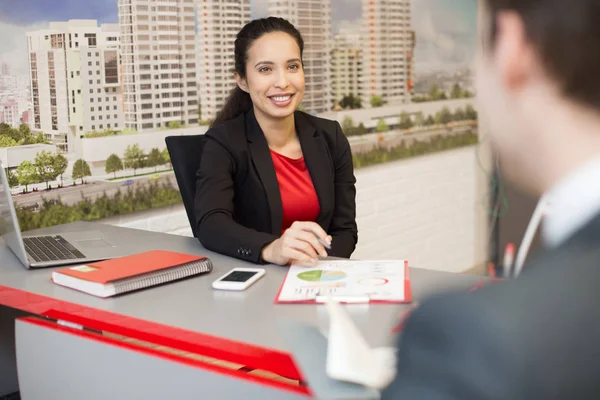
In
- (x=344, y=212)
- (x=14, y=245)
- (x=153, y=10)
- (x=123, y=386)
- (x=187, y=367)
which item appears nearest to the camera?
(x=187, y=367)

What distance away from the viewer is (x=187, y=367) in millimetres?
1329

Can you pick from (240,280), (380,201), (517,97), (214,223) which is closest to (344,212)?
(214,223)

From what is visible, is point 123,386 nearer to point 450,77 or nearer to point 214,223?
point 214,223

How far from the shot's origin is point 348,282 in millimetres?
1613

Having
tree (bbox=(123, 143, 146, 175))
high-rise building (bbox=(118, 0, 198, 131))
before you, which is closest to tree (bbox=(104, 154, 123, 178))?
tree (bbox=(123, 143, 146, 175))

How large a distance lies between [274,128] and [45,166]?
83 cm

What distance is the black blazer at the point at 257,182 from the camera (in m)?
2.12

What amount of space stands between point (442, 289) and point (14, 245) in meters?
1.67

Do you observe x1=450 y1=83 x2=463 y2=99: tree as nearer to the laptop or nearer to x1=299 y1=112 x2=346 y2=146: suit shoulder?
x1=299 y1=112 x2=346 y2=146: suit shoulder

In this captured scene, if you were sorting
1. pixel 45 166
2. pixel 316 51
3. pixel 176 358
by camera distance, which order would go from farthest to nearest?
1. pixel 316 51
2. pixel 45 166
3. pixel 176 358

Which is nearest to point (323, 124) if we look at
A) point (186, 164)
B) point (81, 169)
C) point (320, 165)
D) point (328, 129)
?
point (328, 129)

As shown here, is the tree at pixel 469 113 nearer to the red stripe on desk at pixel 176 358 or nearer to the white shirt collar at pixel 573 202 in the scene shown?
the red stripe on desk at pixel 176 358

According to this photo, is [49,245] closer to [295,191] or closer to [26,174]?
[26,174]

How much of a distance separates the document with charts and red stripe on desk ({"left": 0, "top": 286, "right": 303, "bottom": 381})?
211 millimetres
